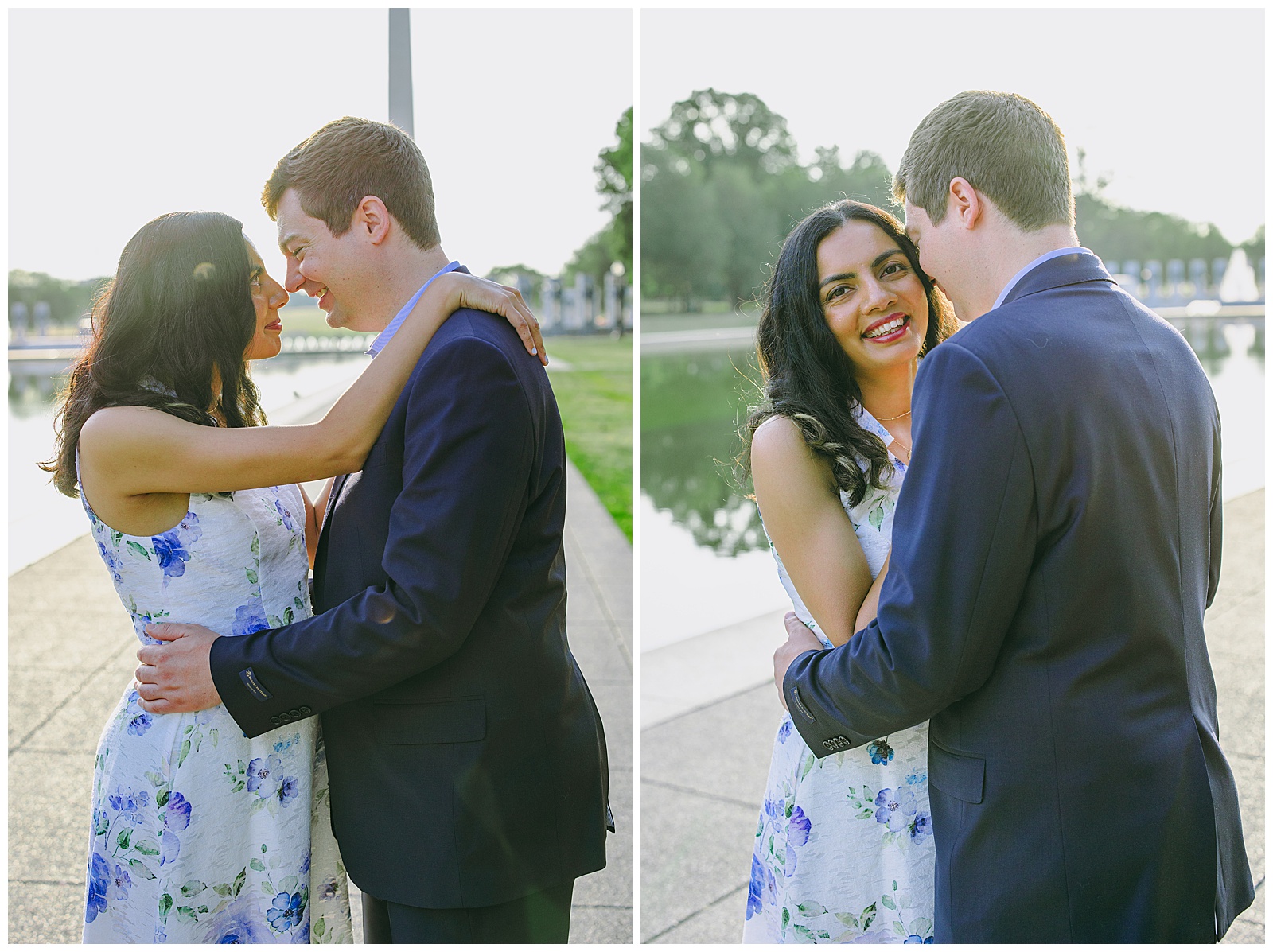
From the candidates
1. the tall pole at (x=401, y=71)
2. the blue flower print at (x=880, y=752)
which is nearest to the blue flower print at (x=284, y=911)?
the blue flower print at (x=880, y=752)

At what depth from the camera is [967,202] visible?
6.37 ft

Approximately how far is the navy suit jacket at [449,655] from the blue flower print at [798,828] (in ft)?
1.48

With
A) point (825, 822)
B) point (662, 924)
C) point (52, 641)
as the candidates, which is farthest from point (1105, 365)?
point (52, 641)

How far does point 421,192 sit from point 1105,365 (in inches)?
58.8

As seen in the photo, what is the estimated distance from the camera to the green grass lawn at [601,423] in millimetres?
13112

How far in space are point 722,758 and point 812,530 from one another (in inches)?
122

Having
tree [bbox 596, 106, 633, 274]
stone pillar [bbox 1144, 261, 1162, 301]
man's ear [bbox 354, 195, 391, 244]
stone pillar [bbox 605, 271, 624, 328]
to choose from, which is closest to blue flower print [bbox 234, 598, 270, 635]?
man's ear [bbox 354, 195, 391, 244]

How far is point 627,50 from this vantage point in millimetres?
5465

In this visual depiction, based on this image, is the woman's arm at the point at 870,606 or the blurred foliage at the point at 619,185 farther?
the blurred foliage at the point at 619,185

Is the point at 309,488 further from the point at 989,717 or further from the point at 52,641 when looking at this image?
the point at 989,717

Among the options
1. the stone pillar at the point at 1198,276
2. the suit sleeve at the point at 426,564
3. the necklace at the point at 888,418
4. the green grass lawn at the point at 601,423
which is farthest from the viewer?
the stone pillar at the point at 1198,276

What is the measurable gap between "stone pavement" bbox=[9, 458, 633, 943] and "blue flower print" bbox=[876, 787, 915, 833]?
196cm

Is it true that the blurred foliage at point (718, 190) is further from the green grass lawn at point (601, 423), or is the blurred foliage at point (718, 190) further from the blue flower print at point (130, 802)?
the blue flower print at point (130, 802)

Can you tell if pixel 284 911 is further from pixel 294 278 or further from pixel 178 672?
pixel 294 278
